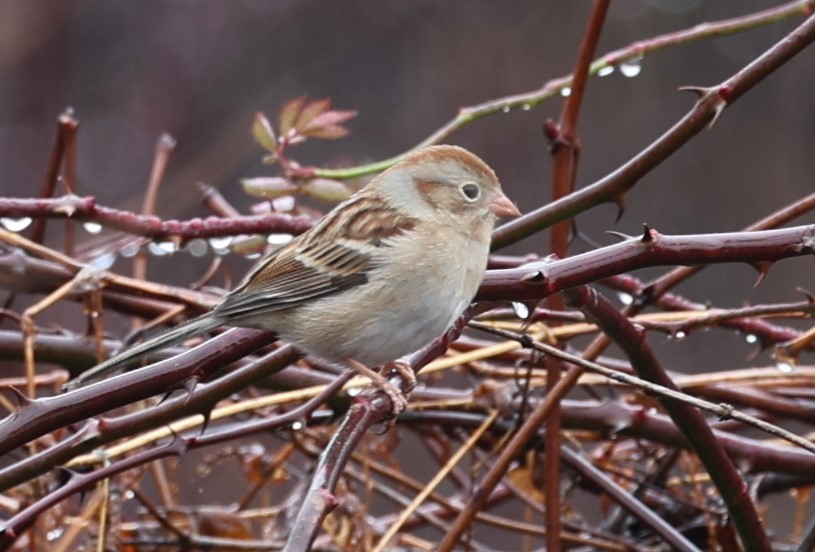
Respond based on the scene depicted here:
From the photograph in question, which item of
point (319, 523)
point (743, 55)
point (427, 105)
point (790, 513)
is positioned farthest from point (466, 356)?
point (743, 55)

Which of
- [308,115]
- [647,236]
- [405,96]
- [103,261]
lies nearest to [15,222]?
[103,261]

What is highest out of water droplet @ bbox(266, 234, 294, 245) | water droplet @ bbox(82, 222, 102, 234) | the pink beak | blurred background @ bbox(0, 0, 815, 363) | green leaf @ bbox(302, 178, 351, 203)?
blurred background @ bbox(0, 0, 815, 363)

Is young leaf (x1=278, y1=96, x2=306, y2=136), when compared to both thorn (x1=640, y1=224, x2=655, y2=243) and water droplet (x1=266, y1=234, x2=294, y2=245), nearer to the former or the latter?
water droplet (x1=266, y1=234, x2=294, y2=245)

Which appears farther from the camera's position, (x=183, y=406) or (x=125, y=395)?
(x=183, y=406)

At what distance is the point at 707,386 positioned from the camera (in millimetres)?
2369

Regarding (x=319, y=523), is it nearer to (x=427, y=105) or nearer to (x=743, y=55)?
(x=427, y=105)

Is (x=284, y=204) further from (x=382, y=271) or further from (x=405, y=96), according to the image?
(x=405, y=96)

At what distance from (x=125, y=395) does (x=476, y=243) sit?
0.81 m

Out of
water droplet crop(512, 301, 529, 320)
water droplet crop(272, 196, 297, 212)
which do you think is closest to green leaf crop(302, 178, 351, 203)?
water droplet crop(272, 196, 297, 212)

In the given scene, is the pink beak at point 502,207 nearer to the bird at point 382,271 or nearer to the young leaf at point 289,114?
the bird at point 382,271

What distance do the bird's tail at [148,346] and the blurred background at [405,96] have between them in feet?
13.4

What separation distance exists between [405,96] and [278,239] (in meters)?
5.04

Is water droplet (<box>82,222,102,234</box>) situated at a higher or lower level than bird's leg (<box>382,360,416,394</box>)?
higher

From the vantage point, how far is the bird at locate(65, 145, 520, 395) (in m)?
2.02
